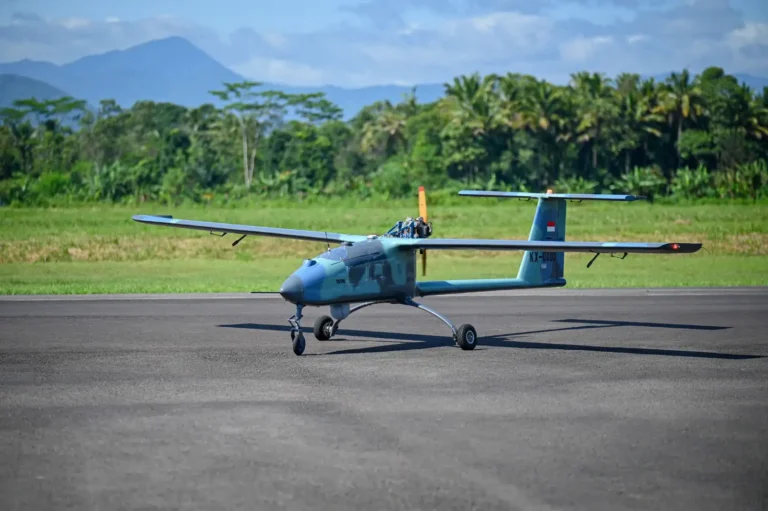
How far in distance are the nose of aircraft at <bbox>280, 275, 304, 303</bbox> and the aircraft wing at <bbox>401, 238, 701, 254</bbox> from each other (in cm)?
252

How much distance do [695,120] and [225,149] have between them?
49.5 metres

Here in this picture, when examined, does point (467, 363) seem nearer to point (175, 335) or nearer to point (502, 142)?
point (175, 335)

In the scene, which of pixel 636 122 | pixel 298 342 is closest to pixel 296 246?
pixel 298 342

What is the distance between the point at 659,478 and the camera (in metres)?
10.2

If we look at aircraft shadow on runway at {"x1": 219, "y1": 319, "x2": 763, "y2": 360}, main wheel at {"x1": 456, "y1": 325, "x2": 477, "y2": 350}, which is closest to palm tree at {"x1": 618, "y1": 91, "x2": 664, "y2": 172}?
aircraft shadow on runway at {"x1": 219, "y1": 319, "x2": 763, "y2": 360}

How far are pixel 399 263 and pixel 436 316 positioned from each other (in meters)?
1.18

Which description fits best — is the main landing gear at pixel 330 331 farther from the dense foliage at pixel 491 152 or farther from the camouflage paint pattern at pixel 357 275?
the dense foliage at pixel 491 152

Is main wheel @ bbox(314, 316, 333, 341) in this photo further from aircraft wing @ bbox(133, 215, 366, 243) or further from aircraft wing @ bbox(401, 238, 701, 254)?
aircraft wing @ bbox(401, 238, 701, 254)

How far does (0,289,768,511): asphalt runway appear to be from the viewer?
32.1 ft

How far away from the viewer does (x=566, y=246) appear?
18.7 meters

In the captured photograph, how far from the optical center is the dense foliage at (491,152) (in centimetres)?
8312

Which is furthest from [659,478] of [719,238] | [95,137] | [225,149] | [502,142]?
[95,137]

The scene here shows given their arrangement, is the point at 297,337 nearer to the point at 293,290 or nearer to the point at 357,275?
the point at 293,290

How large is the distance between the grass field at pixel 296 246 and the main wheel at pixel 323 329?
14.8 meters
